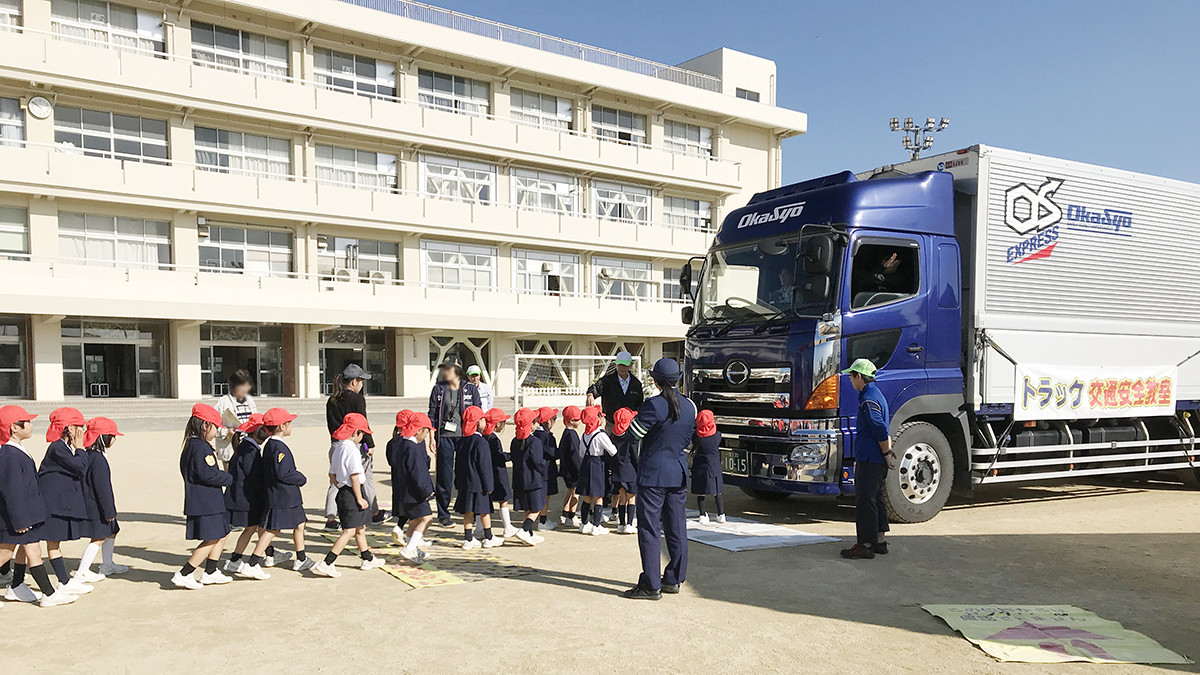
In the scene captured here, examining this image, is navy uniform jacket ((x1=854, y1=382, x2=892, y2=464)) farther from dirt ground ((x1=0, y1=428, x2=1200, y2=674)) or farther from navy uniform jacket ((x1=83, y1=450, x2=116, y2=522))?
navy uniform jacket ((x1=83, y1=450, x2=116, y2=522))

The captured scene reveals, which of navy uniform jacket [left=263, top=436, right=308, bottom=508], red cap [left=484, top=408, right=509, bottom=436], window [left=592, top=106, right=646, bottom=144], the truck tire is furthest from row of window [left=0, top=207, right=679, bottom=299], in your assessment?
the truck tire

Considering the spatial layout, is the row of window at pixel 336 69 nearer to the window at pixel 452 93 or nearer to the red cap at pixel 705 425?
the window at pixel 452 93

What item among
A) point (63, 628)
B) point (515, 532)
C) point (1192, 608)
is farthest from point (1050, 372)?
point (63, 628)

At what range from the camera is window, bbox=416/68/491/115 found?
33125 millimetres

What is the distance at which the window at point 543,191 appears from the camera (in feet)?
115

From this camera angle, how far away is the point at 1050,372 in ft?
32.5

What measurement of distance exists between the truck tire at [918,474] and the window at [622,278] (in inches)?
1108

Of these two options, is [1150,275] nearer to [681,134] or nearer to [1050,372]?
[1050,372]

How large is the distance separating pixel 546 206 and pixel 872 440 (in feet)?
96.5

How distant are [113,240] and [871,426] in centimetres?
2696

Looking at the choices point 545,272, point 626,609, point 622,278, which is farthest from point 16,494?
point 622,278

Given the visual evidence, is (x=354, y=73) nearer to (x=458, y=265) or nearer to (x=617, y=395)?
(x=458, y=265)

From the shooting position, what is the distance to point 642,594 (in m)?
6.34

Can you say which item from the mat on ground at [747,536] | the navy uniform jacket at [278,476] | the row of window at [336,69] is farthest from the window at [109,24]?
the mat on ground at [747,536]
